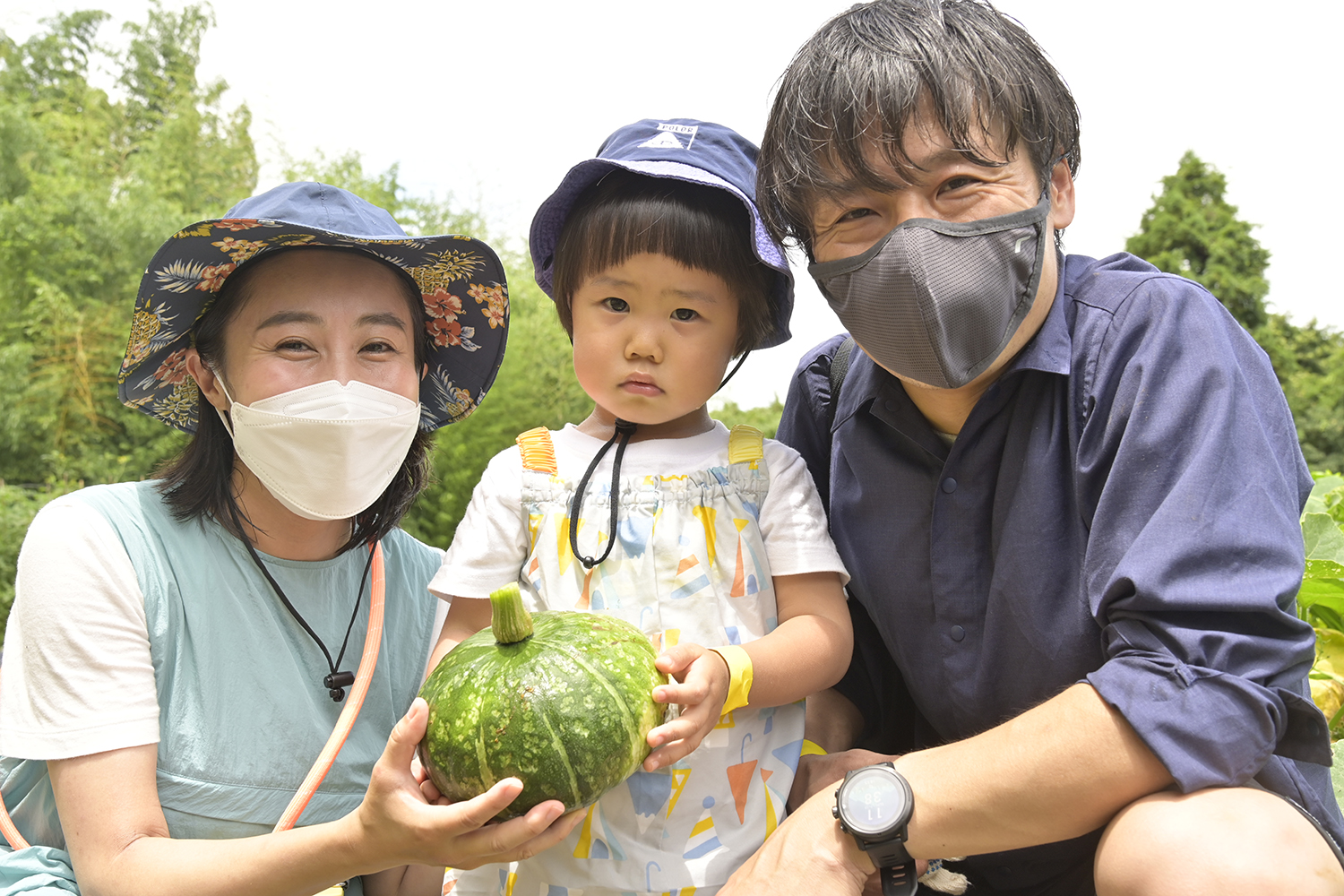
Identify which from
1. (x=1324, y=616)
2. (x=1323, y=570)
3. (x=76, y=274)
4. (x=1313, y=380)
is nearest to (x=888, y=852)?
(x=1323, y=570)

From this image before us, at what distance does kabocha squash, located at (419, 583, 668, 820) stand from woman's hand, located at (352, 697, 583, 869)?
0.05 metres

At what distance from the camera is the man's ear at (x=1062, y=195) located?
246 centimetres

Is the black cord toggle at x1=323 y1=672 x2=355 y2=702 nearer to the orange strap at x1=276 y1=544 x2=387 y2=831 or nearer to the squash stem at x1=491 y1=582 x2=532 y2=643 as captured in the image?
the orange strap at x1=276 y1=544 x2=387 y2=831

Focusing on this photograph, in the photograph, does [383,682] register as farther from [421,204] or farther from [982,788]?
[421,204]

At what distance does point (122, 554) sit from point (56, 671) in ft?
1.08

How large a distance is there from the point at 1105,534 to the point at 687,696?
1.02 m

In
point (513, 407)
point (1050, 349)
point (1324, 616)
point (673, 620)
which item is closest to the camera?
point (1050, 349)

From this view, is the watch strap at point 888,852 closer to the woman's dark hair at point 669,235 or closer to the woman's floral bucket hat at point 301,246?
the woman's dark hair at point 669,235

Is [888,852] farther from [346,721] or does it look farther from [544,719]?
[346,721]

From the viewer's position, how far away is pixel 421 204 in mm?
14477

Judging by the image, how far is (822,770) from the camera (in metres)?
2.58

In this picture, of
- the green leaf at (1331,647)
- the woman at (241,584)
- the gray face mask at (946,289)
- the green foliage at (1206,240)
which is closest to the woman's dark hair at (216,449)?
the woman at (241,584)

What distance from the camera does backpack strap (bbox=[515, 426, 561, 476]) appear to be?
259 cm

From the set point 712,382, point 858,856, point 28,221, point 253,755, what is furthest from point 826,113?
point 28,221
